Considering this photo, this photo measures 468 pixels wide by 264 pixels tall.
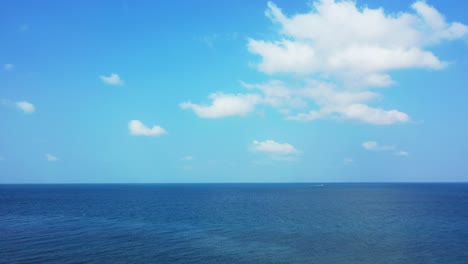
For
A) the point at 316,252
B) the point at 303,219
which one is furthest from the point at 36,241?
the point at 303,219

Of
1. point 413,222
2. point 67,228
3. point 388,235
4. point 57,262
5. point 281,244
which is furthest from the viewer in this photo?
point 413,222

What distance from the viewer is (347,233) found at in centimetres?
5338

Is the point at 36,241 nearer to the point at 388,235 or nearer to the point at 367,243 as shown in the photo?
the point at 367,243

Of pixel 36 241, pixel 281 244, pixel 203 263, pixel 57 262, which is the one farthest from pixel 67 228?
pixel 281 244

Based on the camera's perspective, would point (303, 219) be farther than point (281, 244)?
Yes

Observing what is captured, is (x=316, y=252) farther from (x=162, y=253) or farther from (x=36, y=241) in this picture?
(x=36, y=241)

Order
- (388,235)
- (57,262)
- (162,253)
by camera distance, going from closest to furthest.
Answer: (57,262), (162,253), (388,235)

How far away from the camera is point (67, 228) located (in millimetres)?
56688

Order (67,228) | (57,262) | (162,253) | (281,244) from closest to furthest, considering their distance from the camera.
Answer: (57,262) < (162,253) < (281,244) < (67,228)

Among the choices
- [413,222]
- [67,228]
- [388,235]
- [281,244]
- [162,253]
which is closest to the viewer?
[162,253]

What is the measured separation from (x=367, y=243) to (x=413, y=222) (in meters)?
27.4

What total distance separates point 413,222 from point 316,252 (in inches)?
1451

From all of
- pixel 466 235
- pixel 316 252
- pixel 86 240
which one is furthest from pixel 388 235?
pixel 86 240

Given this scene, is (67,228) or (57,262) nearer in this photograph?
(57,262)
